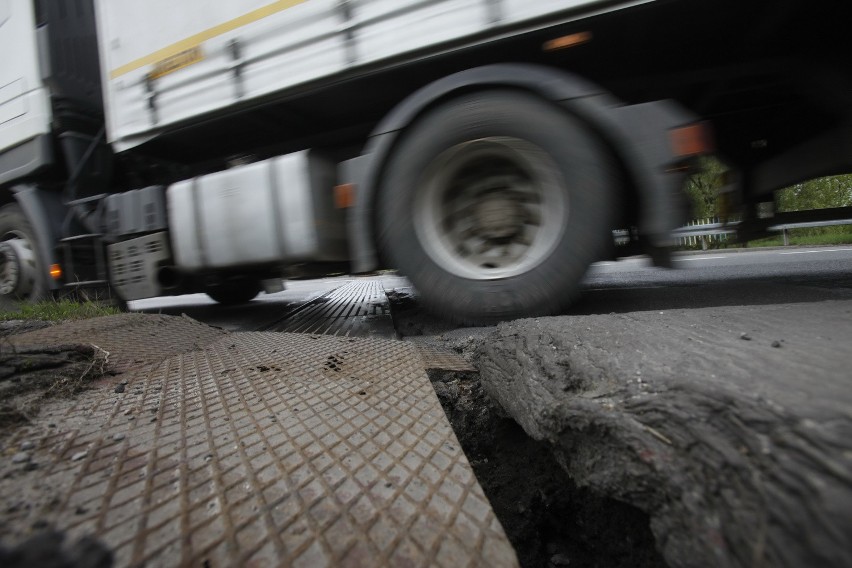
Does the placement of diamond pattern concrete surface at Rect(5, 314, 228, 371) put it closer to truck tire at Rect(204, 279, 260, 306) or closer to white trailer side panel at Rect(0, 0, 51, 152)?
truck tire at Rect(204, 279, 260, 306)

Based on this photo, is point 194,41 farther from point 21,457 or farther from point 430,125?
point 21,457

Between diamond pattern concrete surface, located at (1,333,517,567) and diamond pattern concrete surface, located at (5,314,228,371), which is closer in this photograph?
diamond pattern concrete surface, located at (1,333,517,567)

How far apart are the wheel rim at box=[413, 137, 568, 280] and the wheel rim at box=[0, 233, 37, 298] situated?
425cm

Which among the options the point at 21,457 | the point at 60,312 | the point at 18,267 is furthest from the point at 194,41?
the point at 18,267

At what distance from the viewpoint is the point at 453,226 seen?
2344mm

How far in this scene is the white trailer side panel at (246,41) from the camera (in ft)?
6.86

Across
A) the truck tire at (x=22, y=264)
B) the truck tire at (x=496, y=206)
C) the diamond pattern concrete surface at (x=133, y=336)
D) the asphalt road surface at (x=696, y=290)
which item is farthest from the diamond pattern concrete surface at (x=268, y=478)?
the truck tire at (x=22, y=264)

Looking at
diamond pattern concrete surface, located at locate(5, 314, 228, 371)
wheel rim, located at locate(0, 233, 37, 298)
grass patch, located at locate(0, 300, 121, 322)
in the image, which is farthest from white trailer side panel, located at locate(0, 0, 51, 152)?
diamond pattern concrete surface, located at locate(5, 314, 228, 371)

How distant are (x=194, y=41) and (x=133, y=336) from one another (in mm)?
2172

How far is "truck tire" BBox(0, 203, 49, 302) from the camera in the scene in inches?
143

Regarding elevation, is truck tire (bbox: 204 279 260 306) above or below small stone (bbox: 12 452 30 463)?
above

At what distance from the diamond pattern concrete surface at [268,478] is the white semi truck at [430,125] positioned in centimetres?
123

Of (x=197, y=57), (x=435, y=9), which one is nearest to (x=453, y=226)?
(x=435, y=9)

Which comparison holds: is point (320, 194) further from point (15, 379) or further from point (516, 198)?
point (15, 379)
